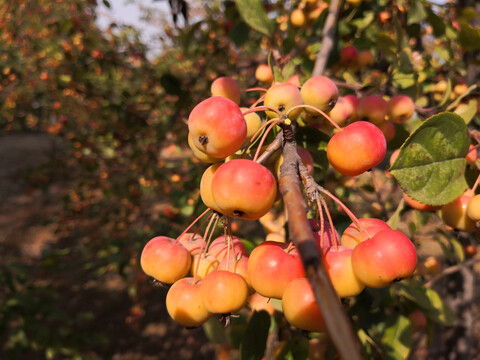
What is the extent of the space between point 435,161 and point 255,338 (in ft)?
2.46

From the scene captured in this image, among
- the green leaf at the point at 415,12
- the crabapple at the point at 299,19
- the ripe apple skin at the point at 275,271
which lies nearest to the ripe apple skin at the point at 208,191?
the ripe apple skin at the point at 275,271

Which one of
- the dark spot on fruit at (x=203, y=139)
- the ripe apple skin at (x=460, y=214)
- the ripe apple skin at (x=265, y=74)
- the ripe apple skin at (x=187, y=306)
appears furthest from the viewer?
the ripe apple skin at (x=265, y=74)

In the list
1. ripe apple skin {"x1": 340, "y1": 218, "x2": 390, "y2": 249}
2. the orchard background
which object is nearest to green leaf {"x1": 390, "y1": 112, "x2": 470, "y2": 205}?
the orchard background

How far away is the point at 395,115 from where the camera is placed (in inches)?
49.9

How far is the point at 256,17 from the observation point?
1465 millimetres

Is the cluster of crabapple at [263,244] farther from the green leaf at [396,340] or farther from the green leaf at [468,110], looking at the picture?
the green leaf at [396,340]

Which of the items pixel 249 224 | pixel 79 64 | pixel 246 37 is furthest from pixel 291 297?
pixel 249 224

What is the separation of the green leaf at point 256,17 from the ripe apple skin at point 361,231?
988mm

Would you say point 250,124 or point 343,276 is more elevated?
point 250,124

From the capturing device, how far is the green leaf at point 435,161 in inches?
30.5

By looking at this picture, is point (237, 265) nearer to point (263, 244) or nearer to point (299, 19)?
point (263, 244)

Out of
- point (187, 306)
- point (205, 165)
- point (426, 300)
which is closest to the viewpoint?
point (187, 306)

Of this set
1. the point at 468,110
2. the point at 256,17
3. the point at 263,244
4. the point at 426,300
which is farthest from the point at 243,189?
the point at 426,300

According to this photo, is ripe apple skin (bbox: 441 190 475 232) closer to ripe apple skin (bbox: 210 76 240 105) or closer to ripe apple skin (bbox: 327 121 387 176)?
ripe apple skin (bbox: 327 121 387 176)
